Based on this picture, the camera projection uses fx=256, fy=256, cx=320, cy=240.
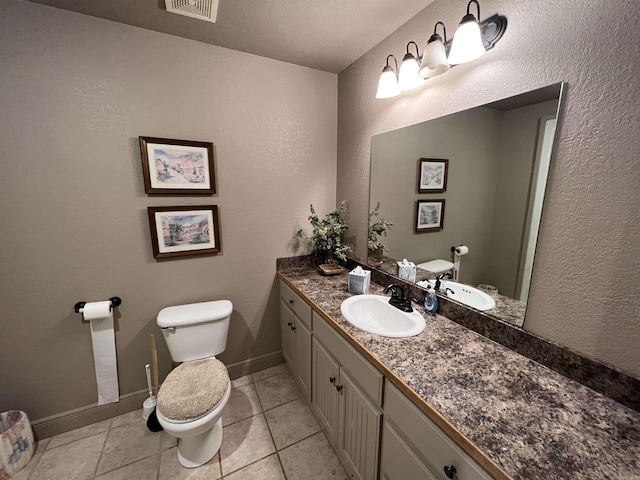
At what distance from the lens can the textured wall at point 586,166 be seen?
771mm

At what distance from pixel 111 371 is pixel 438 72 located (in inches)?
100

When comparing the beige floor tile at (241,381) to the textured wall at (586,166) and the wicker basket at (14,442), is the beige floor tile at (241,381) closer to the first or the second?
the wicker basket at (14,442)

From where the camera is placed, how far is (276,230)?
80.6 inches

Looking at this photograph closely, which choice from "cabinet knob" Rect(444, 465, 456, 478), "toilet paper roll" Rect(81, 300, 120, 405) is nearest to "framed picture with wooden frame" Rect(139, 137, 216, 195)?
"toilet paper roll" Rect(81, 300, 120, 405)

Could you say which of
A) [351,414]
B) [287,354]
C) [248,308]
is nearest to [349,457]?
[351,414]

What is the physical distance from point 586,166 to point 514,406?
81cm

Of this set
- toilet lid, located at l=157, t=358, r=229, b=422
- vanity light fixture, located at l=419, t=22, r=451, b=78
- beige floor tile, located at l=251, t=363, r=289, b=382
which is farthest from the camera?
beige floor tile, located at l=251, t=363, r=289, b=382

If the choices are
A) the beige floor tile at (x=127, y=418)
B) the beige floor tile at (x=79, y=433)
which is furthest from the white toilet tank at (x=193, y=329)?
the beige floor tile at (x=79, y=433)

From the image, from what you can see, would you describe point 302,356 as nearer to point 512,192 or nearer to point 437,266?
point 437,266

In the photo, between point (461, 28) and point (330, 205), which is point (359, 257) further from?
point (461, 28)

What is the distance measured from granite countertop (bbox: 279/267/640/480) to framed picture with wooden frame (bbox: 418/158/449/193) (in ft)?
2.54

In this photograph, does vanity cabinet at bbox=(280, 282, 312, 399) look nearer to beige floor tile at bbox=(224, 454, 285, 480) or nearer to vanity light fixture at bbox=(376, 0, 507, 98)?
beige floor tile at bbox=(224, 454, 285, 480)

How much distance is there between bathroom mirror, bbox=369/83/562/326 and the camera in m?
1.00

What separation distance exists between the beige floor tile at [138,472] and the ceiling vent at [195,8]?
7.91ft
